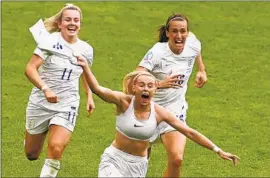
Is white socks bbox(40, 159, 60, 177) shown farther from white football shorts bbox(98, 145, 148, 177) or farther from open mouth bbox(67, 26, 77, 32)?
open mouth bbox(67, 26, 77, 32)

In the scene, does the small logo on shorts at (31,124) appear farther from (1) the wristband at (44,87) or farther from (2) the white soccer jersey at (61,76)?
(1) the wristband at (44,87)

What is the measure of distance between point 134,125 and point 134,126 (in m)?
0.01

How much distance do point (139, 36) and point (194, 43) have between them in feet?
35.1

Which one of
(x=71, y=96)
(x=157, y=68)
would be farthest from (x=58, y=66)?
(x=157, y=68)

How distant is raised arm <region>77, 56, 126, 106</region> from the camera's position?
9523 mm

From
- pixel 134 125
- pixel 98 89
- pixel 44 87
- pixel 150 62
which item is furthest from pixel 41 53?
pixel 134 125

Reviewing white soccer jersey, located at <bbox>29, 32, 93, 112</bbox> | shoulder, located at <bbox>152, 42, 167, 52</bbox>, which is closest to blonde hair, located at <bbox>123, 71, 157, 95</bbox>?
white soccer jersey, located at <bbox>29, 32, 93, 112</bbox>

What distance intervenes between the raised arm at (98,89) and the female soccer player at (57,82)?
4.51ft

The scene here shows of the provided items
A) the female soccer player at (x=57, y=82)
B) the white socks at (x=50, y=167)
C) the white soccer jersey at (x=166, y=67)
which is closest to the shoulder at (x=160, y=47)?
the white soccer jersey at (x=166, y=67)

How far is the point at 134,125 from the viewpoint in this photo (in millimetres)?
9859

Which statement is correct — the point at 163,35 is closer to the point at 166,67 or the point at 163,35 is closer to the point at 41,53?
the point at 166,67

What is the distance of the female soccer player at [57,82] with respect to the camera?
11.1 metres

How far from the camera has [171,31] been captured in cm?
1166

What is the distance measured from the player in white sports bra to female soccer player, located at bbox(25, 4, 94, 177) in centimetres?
137
